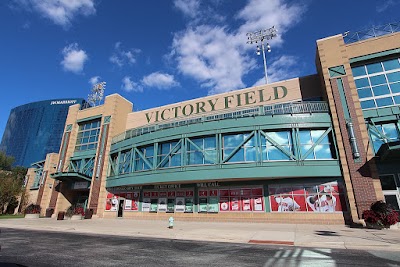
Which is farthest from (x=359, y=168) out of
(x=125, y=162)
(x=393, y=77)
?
(x=125, y=162)

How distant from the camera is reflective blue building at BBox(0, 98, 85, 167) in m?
143

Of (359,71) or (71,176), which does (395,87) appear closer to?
(359,71)

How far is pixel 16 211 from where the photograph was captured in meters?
43.8

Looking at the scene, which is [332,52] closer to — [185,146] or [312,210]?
[312,210]

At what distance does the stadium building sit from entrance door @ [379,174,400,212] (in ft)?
0.21

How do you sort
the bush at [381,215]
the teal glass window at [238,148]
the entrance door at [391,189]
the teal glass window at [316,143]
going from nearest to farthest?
the bush at [381,215]
the entrance door at [391,189]
the teal glass window at [316,143]
the teal glass window at [238,148]

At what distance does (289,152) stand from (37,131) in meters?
166

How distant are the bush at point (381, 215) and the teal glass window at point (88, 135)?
34.0 meters

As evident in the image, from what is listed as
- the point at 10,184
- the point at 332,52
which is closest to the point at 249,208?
the point at 332,52

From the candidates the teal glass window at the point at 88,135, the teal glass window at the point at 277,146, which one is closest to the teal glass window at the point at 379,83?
the teal glass window at the point at 277,146

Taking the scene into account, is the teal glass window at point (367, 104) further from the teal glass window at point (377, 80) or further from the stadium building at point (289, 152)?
the teal glass window at point (377, 80)

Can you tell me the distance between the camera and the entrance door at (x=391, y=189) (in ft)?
60.0

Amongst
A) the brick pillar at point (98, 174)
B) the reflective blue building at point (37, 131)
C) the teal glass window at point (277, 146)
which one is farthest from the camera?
the reflective blue building at point (37, 131)

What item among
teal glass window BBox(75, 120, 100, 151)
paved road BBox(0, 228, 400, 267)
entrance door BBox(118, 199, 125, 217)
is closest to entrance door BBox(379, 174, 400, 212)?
paved road BBox(0, 228, 400, 267)
